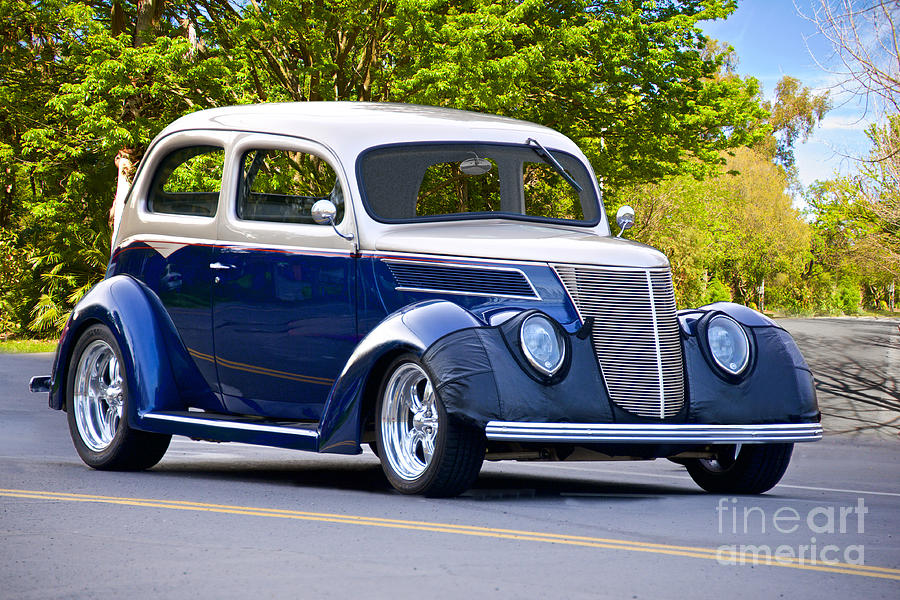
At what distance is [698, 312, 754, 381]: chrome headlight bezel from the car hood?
52 centimetres

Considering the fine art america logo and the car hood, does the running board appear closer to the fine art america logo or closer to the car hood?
the car hood

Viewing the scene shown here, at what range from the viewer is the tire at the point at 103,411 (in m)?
9.29

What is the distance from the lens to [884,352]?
27.7 metres

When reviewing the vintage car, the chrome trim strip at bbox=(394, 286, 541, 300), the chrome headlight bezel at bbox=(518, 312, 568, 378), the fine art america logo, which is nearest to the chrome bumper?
the vintage car

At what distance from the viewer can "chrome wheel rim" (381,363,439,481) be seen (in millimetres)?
7418

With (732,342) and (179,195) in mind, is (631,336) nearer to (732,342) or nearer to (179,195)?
(732,342)

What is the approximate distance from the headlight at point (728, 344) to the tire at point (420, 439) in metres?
1.78

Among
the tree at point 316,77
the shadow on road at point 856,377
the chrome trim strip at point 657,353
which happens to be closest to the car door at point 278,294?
the chrome trim strip at point 657,353

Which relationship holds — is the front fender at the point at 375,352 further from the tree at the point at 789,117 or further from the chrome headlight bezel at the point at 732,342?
the tree at the point at 789,117

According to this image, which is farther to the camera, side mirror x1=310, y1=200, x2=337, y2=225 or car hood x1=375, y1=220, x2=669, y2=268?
side mirror x1=310, y1=200, x2=337, y2=225

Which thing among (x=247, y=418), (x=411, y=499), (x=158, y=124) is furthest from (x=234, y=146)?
(x=158, y=124)

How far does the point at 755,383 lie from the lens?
7.93 meters

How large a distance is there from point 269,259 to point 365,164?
933 millimetres

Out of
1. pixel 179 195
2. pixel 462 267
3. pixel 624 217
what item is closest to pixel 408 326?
pixel 462 267
